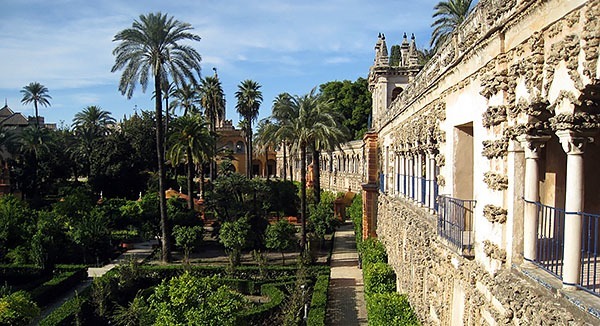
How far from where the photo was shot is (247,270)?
73.5 ft

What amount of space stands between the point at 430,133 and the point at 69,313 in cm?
1328

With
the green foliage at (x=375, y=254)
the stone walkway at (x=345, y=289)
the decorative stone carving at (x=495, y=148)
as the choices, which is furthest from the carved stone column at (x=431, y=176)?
the green foliage at (x=375, y=254)

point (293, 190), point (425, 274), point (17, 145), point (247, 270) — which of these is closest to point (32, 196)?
point (17, 145)

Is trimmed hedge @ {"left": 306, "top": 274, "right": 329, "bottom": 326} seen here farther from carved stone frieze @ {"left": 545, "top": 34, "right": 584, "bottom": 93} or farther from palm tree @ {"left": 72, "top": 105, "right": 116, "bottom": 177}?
palm tree @ {"left": 72, "top": 105, "right": 116, "bottom": 177}

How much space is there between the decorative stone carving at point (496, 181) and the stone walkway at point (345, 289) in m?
11.8

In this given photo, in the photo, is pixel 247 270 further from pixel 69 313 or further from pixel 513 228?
pixel 513 228

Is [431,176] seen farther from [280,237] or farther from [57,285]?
[57,285]

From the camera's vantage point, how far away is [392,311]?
44.1 feet

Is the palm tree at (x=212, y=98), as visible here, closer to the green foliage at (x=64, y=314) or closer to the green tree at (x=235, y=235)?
the green tree at (x=235, y=235)

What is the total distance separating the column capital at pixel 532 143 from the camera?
A: 17.6 feet

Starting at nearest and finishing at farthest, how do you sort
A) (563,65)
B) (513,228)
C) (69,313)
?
(563,65)
(513,228)
(69,313)

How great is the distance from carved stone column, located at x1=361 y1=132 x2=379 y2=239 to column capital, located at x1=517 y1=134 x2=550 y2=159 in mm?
19412

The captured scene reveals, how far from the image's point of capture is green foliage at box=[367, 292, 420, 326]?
12934mm

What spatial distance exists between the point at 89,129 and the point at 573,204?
51156mm
